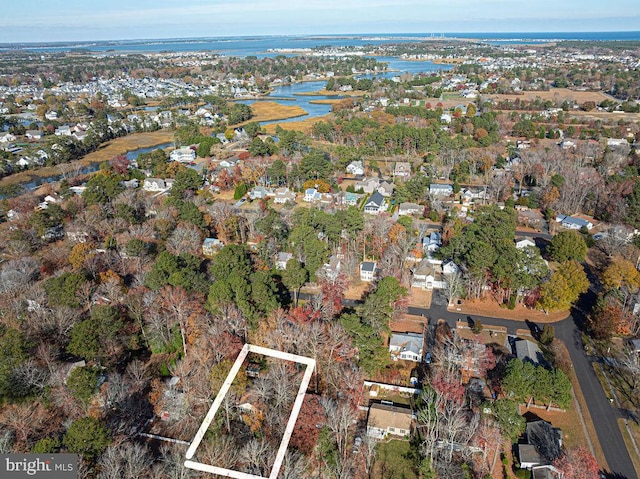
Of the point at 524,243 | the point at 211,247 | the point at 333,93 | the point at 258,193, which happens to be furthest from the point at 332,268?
the point at 333,93

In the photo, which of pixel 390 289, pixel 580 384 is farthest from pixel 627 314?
pixel 390 289

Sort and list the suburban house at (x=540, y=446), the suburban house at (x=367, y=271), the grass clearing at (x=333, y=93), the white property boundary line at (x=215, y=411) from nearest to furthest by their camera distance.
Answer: the white property boundary line at (x=215, y=411)
the suburban house at (x=540, y=446)
the suburban house at (x=367, y=271)
the grass clearing at (x=333, y=93)

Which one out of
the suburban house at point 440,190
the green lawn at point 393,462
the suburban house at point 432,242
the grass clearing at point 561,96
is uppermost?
the grass clearing at point 561,96

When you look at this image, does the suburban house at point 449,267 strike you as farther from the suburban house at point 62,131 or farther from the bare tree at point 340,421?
the suburban house at point 62,131

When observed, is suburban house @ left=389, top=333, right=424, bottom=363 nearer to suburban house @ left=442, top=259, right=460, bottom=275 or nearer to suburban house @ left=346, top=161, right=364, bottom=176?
suburban house @ left=442, top=259, right=460, bottom=275

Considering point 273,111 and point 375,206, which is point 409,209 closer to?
point 375,206

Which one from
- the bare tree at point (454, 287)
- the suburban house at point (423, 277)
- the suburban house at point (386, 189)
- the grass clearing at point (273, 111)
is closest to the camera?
the bare tree at point (454, 287)

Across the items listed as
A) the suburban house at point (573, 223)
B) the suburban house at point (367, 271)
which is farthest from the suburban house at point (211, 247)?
the suburban house at point (573, 223)

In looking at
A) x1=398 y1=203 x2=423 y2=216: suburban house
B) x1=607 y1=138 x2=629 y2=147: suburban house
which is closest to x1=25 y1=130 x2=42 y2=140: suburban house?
x1=398 y1=203 x2=423 y2=216: suburban house

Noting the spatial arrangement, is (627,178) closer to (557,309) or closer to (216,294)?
(557,309)
